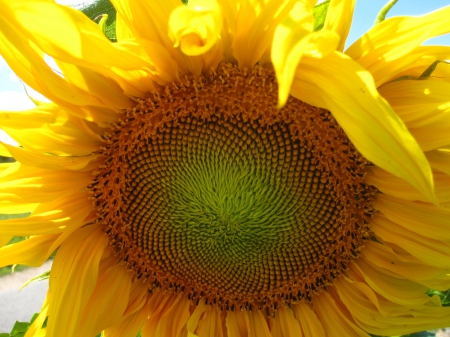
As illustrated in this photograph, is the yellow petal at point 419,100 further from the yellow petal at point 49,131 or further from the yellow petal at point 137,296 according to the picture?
the yellow petal at point 137,296

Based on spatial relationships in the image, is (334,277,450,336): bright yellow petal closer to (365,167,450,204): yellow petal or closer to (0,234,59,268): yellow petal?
(365,167,450,204): yellow petal

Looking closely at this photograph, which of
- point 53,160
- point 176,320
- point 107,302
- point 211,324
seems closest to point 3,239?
point 53,160

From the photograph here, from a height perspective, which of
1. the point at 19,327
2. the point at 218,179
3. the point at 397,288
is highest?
the point at 218,179

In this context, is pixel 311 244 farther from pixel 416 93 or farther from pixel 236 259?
pixel 416 93

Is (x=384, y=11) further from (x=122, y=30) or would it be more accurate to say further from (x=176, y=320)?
(x=176, y=320)

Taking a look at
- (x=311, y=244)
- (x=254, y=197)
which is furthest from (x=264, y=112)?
(x=311, y=244)

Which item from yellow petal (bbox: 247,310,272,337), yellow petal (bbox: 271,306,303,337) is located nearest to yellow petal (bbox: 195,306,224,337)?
yellow petal (bbox: 247,310,272,337)

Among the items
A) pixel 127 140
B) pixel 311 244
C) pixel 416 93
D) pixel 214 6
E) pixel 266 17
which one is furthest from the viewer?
pixel 311 244
